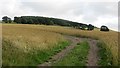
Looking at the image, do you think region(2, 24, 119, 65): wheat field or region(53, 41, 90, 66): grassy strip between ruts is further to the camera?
region(2, 24, 119, 65): wheat field

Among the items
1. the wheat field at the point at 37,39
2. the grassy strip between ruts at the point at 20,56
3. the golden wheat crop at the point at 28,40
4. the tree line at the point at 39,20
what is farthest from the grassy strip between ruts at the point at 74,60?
the tree line at the point at 39,20

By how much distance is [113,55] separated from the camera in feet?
62.0

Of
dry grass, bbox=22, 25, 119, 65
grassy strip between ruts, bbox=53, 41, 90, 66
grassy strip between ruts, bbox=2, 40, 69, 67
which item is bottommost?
grassy strip between ruts, bbox=53, 41, 90, 66

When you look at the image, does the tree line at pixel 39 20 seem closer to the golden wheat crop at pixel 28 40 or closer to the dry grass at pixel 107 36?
the dry grass at pixel 107 36

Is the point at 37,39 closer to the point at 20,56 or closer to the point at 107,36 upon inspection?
the point at 20,56

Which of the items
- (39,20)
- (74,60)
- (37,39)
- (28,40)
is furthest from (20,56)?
(39,20)

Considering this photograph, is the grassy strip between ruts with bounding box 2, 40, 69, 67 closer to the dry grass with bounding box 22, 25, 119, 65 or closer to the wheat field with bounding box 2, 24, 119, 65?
the wheat field with bounding box 2, 24, 119, 65

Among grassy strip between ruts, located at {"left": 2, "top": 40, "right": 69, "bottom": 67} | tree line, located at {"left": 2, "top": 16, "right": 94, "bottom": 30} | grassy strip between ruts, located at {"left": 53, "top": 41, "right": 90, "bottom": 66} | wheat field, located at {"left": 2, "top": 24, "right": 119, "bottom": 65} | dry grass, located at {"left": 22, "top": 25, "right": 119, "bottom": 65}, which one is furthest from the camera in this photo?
tree line, located at {"left": 2, "top": 16, "right": 94, "bottom": 30}

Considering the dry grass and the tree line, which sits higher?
the tree line

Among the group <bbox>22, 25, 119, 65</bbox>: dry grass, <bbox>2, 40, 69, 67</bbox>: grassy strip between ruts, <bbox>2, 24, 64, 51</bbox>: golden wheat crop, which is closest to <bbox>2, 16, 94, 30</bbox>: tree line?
<bbox>22, 25, 119, 65</bbox>: dry grass

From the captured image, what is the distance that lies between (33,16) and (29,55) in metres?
106

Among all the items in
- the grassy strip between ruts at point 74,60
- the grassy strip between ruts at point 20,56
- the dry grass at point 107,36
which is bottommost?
the grassy strip between ruts at point 74,60

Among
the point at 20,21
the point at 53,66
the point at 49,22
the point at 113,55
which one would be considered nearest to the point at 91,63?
the point at 113,55

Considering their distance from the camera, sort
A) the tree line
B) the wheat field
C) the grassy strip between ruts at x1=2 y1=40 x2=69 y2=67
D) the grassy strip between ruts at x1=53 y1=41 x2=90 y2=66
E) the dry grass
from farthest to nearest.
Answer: the tree line → the wheat field → the dry grass → the grassy strip between ruts at x1=53 y1=41 x2=90 y2=66 → the grassy strip between ruts at x1=2 y1=40 x2=69 y2=67
